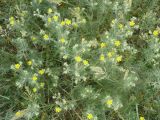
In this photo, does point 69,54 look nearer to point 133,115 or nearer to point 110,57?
point 110,57

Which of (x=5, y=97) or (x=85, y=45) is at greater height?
(x=85, y=45)

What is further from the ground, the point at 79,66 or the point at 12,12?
the point at 12,12

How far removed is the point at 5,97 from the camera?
10.8 feet

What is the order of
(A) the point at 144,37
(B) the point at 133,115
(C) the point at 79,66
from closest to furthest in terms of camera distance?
(C) the point at 79,66
(B) the point at 133,115
(A) the point at 144,37

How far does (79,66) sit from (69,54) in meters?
0.17

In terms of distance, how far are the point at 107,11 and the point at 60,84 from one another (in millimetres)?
1011

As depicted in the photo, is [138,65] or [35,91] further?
[138,65]

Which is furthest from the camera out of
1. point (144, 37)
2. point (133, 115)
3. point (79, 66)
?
point (144, 37)

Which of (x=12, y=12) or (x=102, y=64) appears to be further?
(x=12, y=12)

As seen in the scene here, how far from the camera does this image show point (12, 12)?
12.1ft

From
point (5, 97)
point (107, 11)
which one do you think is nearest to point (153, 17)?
point (107, 11)

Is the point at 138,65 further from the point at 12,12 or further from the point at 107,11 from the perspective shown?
the point at 12,12

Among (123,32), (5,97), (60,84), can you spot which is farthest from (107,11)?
(5,97)

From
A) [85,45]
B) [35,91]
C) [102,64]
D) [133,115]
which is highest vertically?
[85,45]
